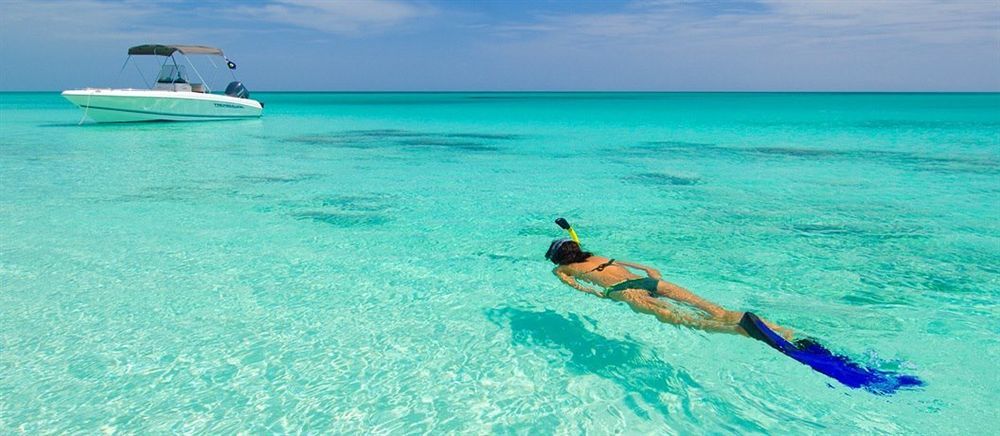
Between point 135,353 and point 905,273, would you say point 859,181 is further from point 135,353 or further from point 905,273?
point 135,353

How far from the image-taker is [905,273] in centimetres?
553

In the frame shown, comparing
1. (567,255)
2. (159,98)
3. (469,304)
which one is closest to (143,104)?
(159,98)

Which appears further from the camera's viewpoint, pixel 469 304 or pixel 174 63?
pixel 174 63

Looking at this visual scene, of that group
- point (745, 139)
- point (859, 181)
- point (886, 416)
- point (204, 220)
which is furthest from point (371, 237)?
point (745, 139)

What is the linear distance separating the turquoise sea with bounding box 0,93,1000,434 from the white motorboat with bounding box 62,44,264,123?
11.0m

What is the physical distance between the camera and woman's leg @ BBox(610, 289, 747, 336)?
3.80 meters

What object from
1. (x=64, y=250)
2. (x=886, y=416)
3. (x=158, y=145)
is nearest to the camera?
(x=886, y=416)

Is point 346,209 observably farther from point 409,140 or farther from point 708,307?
point 409,140

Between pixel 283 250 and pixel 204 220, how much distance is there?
6.35ft

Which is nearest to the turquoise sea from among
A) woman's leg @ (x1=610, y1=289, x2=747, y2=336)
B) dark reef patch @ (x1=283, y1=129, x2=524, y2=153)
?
woman's leg @ (x1=610, y1=289, x2=747, y2=336)

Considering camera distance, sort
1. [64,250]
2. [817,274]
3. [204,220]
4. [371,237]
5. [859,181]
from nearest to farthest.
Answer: [817,274], [64,250], [371,237], [204,220], [859,181]

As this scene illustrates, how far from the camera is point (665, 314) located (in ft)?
13.2

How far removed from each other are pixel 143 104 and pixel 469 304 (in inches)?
809

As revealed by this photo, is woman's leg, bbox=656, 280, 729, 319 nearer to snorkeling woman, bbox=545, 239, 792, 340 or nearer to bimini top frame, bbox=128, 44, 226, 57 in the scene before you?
snorkeling woman, bbox=545, 239, 792, 340
